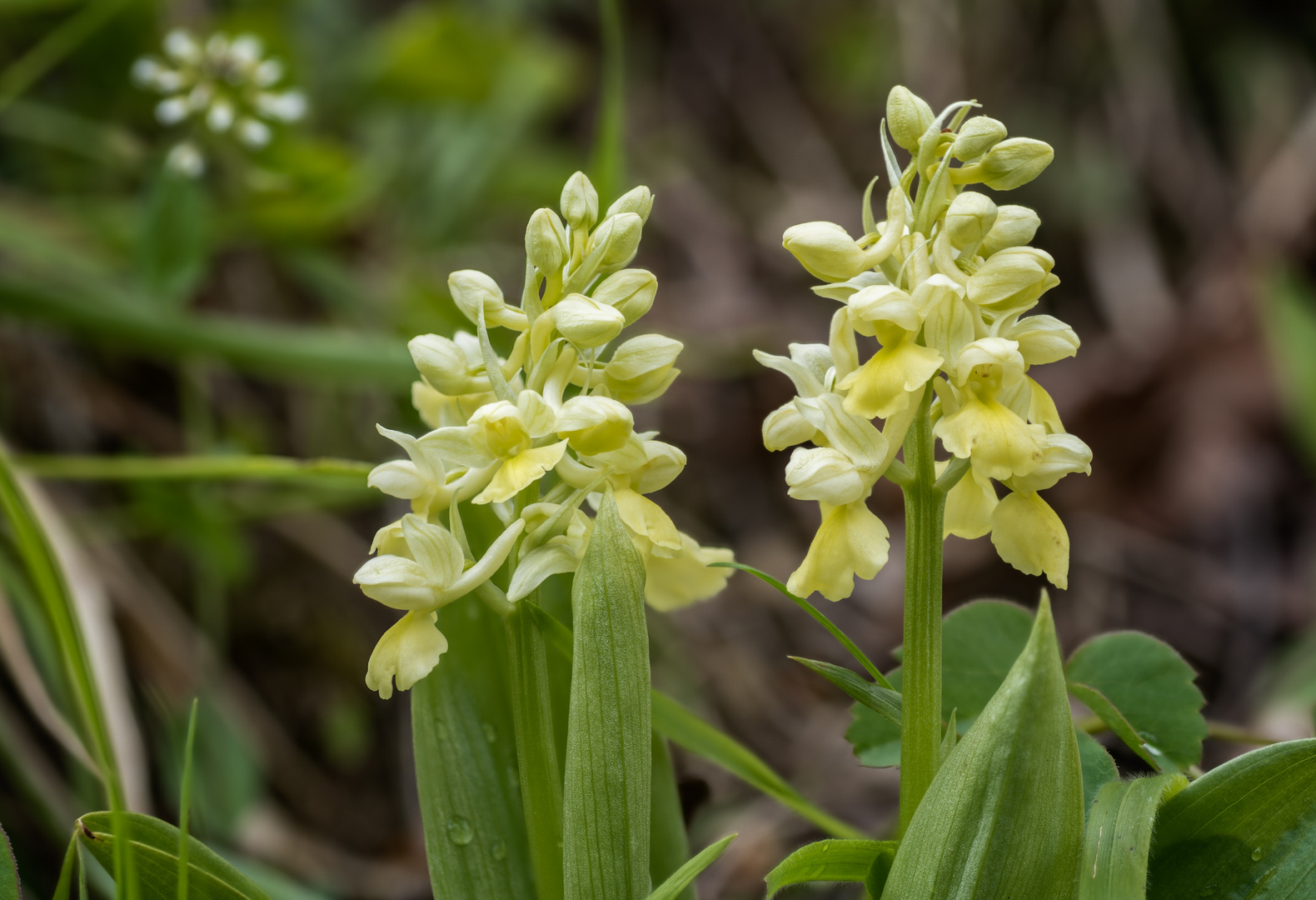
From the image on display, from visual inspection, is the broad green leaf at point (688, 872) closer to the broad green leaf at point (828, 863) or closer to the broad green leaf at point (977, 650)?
the broad green leaf at point (828, 863)

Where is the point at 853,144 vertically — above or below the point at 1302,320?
above

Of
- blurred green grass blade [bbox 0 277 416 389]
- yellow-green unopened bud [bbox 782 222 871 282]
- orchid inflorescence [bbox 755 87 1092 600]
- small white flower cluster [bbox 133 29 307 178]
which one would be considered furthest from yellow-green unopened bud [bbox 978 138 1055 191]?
small white flower cluster [bbox 133 29 307 178]

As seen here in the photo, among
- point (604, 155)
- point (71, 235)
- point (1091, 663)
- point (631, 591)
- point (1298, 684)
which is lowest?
point (1298, 684)

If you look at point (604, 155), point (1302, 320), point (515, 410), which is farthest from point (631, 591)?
point (1302, 320)

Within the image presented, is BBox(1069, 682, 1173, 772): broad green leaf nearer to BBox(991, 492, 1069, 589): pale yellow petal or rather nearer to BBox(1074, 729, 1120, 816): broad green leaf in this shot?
BBox(1074, 729, 1120, 816): broad green leaf

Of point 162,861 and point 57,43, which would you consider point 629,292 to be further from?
point 57,43

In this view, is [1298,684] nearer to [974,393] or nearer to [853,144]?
[974,393]

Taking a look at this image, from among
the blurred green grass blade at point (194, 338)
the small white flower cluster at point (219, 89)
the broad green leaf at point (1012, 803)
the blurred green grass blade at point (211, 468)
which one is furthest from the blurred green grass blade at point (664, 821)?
the small white flower cluster at point (219, 89)

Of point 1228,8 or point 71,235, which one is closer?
point 71,235

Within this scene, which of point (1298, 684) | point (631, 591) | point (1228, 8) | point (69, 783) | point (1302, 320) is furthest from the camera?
point (1228, 8)
